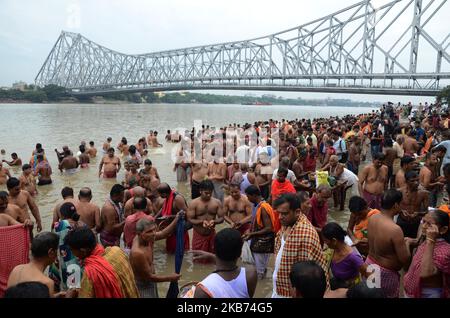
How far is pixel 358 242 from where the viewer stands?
3.68 metres

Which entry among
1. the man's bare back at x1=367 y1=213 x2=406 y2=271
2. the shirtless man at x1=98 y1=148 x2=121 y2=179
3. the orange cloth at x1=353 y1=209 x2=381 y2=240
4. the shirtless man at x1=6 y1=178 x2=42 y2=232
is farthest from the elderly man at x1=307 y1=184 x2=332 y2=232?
the shirtless man at x1=98 y1=148 x2=121 y2=179

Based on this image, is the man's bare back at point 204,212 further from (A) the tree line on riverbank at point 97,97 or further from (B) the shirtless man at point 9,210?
(A) the tree line on riverbank at point 97,97

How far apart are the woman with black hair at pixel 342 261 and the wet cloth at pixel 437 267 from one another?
0.36 m

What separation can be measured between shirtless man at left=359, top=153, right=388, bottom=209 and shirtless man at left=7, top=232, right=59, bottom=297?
4.55 m

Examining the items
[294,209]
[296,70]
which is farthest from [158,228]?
[296,70]

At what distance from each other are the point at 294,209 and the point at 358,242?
46.3 inches

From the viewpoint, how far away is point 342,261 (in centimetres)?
284

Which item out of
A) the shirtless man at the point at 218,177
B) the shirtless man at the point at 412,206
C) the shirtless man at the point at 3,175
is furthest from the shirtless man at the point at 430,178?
the shirtless man at the point at 3,175

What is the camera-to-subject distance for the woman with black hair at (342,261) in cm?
281

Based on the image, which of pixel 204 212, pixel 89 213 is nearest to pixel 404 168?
pixel 204 212

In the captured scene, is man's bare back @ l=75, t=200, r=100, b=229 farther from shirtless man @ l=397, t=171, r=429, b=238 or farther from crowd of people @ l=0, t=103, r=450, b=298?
shirtless man @ l=397, t=171, r=429, b=238

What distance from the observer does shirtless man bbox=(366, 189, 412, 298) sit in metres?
3.02

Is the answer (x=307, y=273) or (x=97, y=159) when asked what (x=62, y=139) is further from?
(x=307, y=273)

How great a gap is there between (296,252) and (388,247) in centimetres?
87
